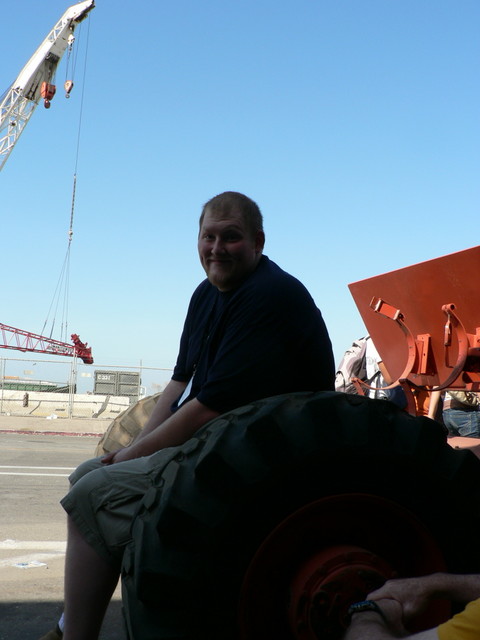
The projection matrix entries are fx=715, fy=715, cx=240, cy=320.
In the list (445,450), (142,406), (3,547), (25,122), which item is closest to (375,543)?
(445,450)

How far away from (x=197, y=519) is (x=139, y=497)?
1.73ft

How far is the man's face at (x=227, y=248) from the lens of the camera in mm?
2320

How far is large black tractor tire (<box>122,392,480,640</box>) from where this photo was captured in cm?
145

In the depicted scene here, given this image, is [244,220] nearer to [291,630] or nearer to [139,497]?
[139,497]

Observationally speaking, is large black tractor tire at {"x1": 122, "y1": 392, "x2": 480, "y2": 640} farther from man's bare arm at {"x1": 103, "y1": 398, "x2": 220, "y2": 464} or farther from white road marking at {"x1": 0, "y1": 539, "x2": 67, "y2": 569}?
white road marking at {"x1": 0, "y1": 539, "x2": 67, "y2": 569}

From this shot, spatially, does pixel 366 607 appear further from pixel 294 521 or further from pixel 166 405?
pixel 166 405

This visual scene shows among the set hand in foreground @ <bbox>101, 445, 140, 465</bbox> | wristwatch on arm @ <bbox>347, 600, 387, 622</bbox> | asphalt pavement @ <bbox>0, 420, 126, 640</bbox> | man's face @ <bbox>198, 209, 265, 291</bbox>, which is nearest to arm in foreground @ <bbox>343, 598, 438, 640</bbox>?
wristwatch on arm @ <bbox>347, 600, 387, 622</bbox>

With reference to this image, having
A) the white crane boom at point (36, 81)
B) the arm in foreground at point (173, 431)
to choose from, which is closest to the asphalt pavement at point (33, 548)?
the arm in foreground at point (173, 431)

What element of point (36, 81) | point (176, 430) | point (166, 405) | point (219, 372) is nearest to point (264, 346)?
point (219, 372)

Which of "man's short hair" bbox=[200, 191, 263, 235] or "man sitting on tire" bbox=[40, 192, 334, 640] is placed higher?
"man's short hair" bbox=[200, 191, 263, 235]

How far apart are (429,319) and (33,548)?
2.80 metres

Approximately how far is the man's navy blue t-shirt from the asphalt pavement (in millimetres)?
1527

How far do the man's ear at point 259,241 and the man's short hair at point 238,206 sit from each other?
0.7 inches

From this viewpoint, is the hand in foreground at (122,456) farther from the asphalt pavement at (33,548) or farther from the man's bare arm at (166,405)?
the asphalt pavement at (33,548)
